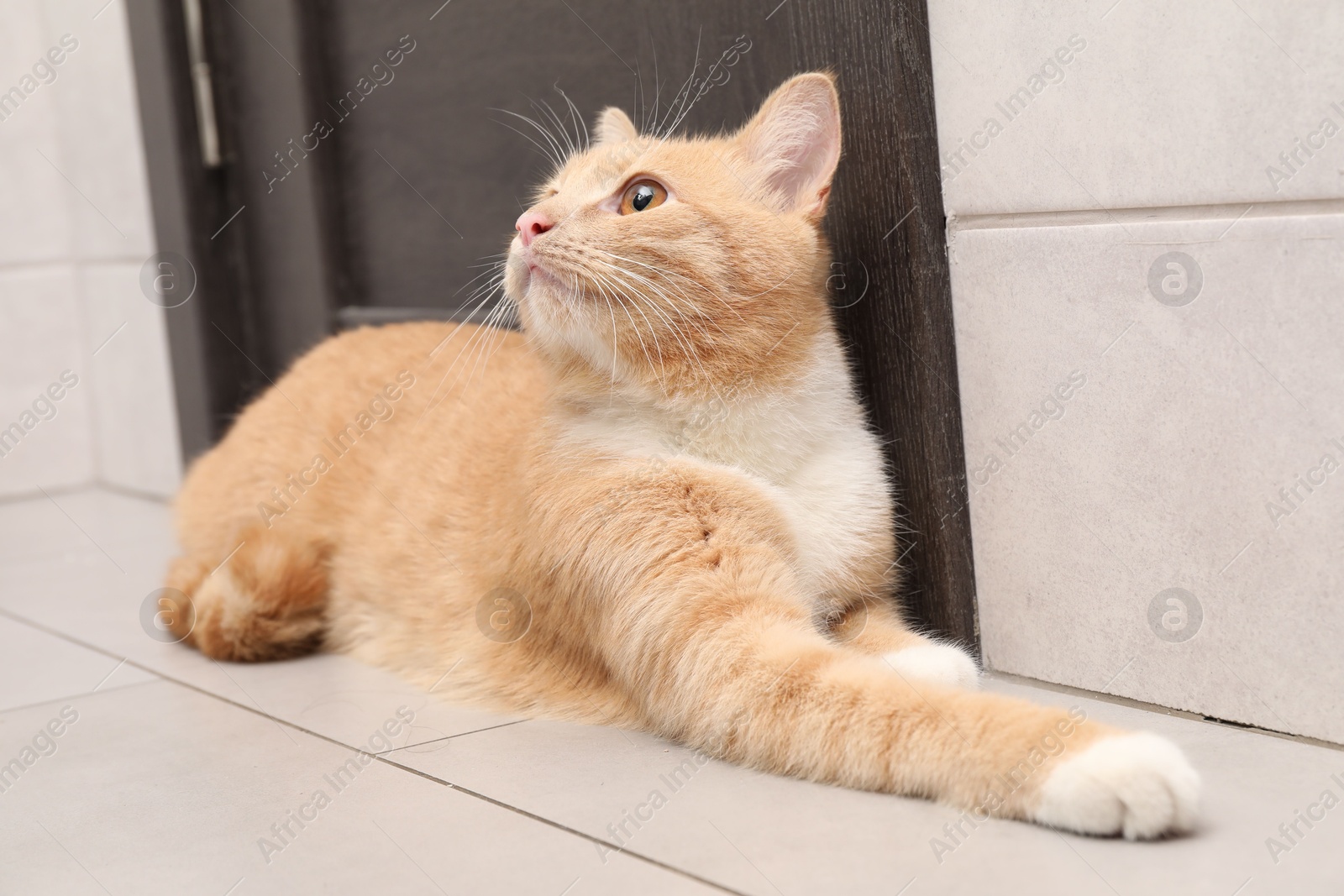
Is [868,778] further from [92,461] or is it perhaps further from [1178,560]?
[92,461]

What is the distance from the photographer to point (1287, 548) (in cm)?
135

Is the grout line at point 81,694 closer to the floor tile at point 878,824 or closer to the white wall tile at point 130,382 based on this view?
the floor tile at point 878,824

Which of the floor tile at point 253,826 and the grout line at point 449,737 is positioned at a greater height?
the floor tile at point 253,826

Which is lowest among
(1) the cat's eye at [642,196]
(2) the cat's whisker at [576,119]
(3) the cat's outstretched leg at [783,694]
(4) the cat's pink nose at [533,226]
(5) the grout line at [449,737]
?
(5) the grout line at [449,737]

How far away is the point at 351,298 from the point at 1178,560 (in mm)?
2044

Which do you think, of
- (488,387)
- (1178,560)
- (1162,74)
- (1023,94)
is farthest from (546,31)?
(1178,560)

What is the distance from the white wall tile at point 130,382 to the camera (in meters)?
3.37

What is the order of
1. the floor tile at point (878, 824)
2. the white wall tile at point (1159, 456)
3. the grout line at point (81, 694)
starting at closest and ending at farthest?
the floor tile at point (878, 824)
the white wall tile at point (1159, 456)
the grout line at point (81, 694)

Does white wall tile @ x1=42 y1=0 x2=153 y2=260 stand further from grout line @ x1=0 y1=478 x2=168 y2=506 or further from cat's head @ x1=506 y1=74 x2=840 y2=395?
cat's head @ x1=506 y1=74 x2=840 y2=395
